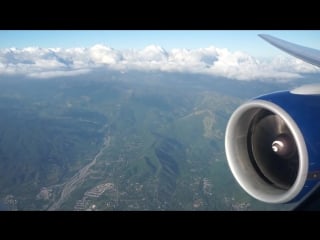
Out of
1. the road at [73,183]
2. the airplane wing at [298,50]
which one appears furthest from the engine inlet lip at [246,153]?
the road at [73,183]

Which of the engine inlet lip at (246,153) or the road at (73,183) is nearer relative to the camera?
the engine inlet lip at (246,153)

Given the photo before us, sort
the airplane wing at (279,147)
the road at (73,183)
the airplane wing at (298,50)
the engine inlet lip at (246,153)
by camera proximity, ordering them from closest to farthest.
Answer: the airplane wing at (279,147), the engine inlet lip at (246,153), the airplane wing at (298,50), the road at (73,183)

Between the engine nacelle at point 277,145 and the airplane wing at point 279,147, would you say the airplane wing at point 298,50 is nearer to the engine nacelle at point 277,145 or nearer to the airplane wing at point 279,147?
the airplane wing at point 279,147

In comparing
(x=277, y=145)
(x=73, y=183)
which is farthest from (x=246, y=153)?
(x=73, y=183)

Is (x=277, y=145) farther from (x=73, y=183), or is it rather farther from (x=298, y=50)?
(x=73, y=183)
